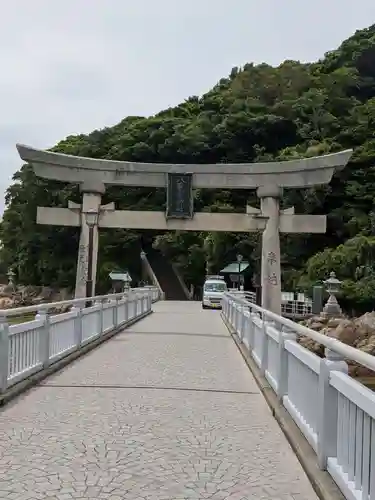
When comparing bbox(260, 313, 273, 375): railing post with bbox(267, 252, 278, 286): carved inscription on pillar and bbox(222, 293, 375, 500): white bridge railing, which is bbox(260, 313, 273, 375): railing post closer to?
bbox(222, 293, 375, 500): white bridge railing

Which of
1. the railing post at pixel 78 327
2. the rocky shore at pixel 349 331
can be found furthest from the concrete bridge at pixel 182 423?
the rocky shore at pixel 349 331

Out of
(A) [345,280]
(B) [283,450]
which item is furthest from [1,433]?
(A) [345,280]

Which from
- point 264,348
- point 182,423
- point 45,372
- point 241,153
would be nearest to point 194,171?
point 264,348

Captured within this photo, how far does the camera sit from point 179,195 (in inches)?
861

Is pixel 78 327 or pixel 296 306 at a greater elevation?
pixel 78 327

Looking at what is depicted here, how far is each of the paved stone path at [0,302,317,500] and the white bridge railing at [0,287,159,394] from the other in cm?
35

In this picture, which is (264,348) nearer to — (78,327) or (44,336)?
(44,336)

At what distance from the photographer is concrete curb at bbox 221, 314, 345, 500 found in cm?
407

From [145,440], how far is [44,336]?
399 centimetres

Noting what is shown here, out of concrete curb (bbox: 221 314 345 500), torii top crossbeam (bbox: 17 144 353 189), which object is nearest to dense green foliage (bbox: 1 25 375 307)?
torii top crossbeam (bbox: 17 144 353 189)

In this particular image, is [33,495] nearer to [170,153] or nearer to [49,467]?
[49,467]

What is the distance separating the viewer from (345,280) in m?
35.7

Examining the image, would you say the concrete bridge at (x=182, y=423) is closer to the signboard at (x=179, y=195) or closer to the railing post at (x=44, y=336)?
the railing post at (x=44, y=336)

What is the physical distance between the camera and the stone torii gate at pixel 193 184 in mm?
22141
